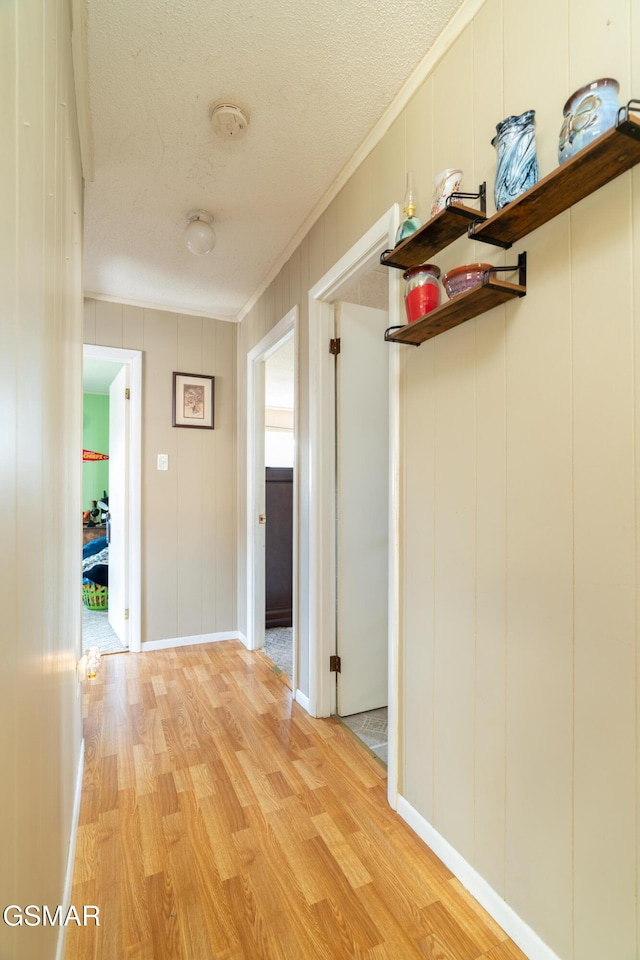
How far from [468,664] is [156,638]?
8.82ft

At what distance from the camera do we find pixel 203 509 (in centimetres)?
355

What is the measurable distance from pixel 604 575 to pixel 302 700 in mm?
1905

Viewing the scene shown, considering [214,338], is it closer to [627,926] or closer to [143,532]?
[143,532]

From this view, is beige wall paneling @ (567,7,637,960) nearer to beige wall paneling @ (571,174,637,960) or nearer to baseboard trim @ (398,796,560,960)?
beige wall paneling @ (571,174,637,960)

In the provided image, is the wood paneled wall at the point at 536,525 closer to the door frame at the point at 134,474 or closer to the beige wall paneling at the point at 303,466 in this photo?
the beige wall paneling at the point at 303,466

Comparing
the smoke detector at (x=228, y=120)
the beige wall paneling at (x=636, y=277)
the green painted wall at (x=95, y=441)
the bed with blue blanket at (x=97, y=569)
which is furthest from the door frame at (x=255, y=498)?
the green painted wall at (x=95, y=441)

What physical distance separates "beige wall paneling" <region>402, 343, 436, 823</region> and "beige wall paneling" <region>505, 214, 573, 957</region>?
33 cm

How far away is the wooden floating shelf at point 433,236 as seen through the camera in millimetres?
1225

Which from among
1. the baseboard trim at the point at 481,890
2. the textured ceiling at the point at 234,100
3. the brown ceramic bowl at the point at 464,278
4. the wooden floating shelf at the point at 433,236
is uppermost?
the textured ceiling at the point at 234,100

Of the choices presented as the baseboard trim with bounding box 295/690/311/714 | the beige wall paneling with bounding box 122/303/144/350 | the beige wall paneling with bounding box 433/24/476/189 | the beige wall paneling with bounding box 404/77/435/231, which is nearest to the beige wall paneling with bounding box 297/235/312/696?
the baseboard trim with bounding box 295/690/311/714

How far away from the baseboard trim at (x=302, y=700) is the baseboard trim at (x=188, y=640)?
120 cm

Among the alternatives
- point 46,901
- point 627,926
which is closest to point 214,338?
point 46,901

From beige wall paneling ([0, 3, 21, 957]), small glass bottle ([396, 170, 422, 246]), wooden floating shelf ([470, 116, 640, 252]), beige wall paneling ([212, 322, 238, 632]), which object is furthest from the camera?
beige wall paneling ([212, 322, 238, 632])

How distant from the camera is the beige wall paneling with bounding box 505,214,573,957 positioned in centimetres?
104
